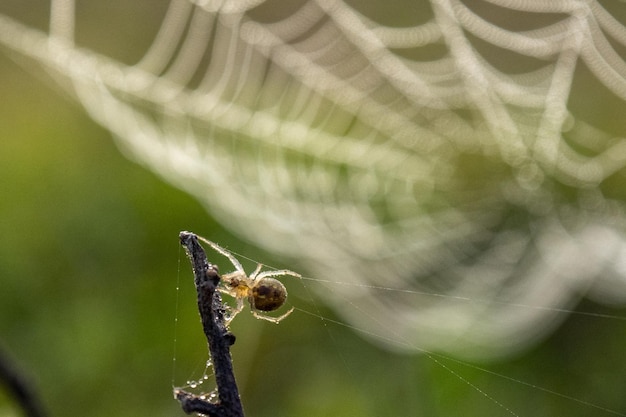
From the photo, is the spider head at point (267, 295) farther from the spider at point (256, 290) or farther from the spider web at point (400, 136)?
the spider web at point (400, 136)

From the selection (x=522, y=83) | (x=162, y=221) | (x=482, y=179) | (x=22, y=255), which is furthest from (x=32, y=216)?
(x=522, y=83)

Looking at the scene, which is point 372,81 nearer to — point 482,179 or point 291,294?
point 482,179

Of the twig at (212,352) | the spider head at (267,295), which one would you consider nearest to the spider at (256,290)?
the spider head at (267,295)

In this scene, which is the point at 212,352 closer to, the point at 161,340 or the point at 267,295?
the point at 267,295

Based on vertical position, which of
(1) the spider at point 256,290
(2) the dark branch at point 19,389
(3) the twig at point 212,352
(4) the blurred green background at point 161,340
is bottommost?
(4) the blurred green background at point 161,340

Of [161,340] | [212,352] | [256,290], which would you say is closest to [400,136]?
[161,340]

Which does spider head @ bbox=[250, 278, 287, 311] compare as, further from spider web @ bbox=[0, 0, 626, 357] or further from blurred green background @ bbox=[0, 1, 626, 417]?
spider web @ bbox=[0, 0, 626, 357]

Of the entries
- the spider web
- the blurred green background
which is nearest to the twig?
the blurred green background
